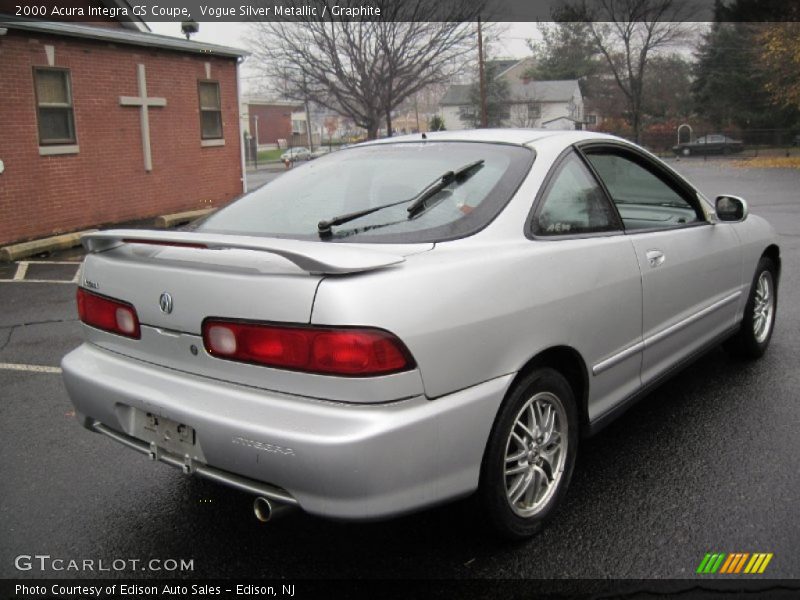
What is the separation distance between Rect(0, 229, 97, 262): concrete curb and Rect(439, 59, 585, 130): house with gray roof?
5202 cm

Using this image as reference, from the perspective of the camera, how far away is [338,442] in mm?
2230

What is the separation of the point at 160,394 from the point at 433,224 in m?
1.16

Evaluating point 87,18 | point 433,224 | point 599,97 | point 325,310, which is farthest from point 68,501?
point 599,97

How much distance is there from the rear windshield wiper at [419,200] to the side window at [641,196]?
916 millimetres

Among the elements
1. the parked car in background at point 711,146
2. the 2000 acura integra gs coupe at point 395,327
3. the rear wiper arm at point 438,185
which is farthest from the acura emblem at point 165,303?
the parked car in background at point 711,146

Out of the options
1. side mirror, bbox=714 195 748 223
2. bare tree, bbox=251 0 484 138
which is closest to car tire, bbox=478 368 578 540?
side mirror, bbox=714 195 748 223

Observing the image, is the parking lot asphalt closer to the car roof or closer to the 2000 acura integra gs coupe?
the 2000 acura integra gs coupe

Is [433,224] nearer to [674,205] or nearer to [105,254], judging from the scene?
[105,254]

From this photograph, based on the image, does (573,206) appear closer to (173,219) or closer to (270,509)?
(270,509)

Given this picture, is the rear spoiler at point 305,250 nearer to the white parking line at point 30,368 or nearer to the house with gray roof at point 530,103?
the white parking line at point 30,368

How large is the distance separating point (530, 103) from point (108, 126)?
171 ft

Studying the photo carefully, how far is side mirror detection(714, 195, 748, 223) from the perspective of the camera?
170 inches

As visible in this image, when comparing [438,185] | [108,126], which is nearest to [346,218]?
[438,185]

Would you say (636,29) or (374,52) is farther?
(636,29)
